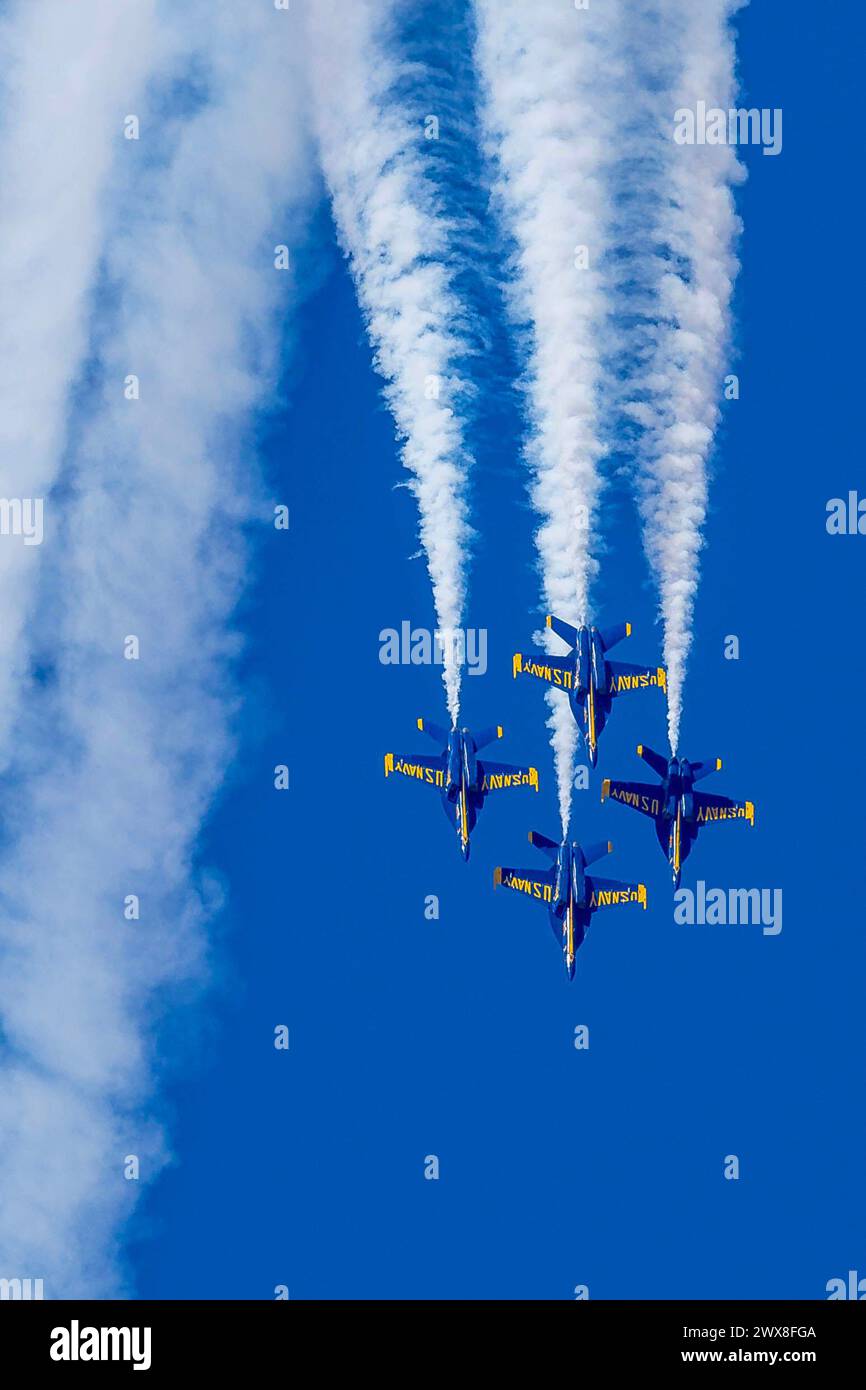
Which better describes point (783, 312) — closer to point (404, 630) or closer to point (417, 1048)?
point (404, 630)

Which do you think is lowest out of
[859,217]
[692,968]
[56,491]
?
[692,968]

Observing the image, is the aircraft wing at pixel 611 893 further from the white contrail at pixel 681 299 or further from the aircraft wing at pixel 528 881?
the white contrail at pixel 681 299

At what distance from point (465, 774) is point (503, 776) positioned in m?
0.73

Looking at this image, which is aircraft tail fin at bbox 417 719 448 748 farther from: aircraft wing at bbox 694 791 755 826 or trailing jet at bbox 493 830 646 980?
aircraft wing at bbox 694 791 755 826

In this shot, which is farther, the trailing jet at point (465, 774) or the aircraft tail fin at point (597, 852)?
the aircraft tail fin at point (597, 852)

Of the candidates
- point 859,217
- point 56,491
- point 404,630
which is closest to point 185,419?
point 56,491

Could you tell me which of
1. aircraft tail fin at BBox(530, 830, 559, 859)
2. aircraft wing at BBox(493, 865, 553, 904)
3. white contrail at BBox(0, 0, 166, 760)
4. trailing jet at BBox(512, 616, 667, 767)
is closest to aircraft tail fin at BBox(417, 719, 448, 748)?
trailing jet at BBox(512, 616, 667, 767)

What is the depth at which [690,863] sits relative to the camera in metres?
44.3

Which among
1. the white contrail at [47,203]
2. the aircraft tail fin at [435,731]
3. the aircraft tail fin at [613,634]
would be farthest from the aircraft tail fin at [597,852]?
the white contrail at [47,203]

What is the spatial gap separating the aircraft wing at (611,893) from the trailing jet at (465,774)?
2.05 meters

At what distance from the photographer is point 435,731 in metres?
43.1

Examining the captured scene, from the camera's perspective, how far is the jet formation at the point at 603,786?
42531mm
